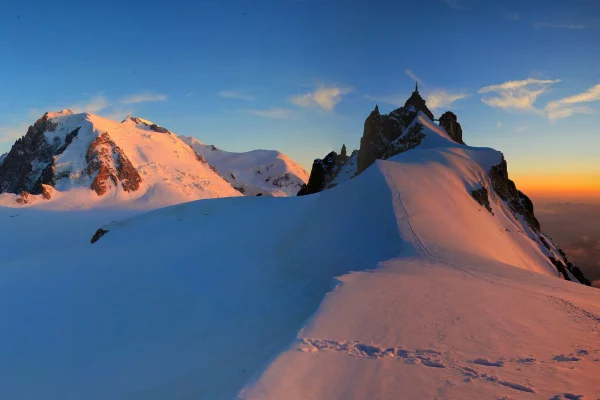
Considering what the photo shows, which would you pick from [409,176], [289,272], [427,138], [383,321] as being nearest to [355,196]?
[409,176]

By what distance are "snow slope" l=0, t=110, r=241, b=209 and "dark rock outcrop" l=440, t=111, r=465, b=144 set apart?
2116 inches

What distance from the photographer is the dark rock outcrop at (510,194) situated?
3812 centimetres

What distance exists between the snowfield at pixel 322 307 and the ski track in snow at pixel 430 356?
0.04m

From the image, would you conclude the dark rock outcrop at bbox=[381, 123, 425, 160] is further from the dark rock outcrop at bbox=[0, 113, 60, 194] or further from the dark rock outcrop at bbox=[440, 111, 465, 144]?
the dark rock outcrop at bbox=[0, 113, 60, 194]

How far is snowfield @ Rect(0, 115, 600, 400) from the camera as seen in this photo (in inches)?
268

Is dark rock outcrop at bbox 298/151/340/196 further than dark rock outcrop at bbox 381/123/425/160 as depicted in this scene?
Yes

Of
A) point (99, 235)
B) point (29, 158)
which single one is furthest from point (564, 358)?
point (29, 158)

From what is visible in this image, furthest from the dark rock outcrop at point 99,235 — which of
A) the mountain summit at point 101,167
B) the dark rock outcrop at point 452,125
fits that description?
the dark rock outcrop at point 452,125

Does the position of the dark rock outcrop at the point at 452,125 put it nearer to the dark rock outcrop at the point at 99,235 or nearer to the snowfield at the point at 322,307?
the snowfield at the point at 322,307

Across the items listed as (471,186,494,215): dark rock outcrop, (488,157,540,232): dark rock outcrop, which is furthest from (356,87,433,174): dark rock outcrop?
(471,186,494,215): dark rock outcrop

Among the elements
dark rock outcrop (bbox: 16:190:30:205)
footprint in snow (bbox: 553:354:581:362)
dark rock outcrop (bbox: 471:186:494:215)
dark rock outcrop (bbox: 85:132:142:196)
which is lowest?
footprint in snow (bbox: 553:354:581:362)

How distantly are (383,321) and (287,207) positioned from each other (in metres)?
24.3

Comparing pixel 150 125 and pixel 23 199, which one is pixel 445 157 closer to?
pixel 23 199

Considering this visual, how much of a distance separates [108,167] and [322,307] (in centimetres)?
8380
